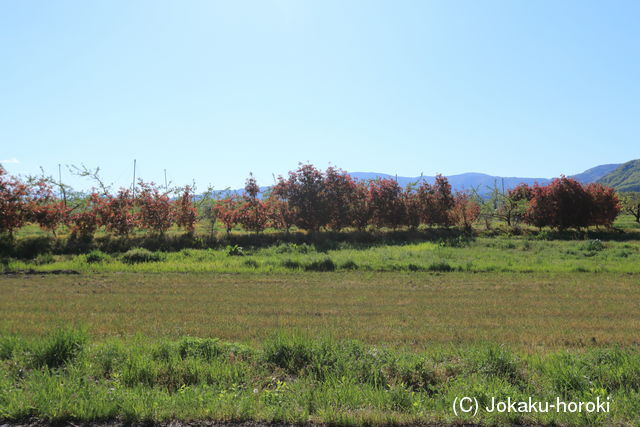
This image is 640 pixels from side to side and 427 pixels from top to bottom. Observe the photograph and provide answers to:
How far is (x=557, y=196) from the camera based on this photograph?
33.6 metres

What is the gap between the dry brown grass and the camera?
9.09 m

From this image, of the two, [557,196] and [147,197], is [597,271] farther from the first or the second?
[147,197]

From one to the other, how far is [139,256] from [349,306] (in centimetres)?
1355

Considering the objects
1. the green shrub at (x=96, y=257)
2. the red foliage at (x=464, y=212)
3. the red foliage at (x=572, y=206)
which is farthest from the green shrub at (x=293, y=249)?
the red foliage at (x=572, y=206)

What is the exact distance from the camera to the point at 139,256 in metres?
20.9

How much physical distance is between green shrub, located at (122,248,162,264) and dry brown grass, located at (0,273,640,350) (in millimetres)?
3497

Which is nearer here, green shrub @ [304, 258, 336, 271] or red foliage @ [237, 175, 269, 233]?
green shrub @ [304, 258, 336, 271]

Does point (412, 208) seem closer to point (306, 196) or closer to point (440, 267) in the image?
point (306, 196)

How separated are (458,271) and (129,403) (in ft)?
50.1

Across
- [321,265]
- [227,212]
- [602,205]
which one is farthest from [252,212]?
[602,205]

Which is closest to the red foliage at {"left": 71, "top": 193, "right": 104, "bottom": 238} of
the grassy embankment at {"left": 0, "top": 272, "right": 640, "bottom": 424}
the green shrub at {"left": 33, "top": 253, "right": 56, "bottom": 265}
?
the green shrub at {"left": 33, "top": 253, "right": 56, "bottom": 265}

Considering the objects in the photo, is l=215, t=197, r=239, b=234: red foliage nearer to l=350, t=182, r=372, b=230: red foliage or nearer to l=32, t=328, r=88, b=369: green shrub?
l=350, t=182, r=372, b=230: red foliage

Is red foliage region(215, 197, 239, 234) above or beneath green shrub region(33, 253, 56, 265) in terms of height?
above

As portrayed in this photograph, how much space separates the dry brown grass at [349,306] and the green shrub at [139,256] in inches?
138
